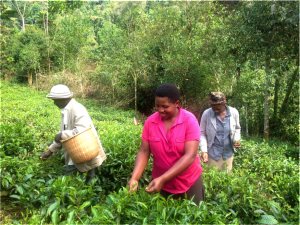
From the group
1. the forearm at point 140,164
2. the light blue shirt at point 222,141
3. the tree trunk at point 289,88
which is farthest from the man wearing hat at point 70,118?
the tree trunk at point 289,88

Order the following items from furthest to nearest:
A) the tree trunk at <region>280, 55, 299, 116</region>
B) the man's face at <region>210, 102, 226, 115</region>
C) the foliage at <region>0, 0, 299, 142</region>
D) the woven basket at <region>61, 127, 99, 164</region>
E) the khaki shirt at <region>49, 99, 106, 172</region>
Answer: the tree trunk at <region>280, 55, 299, 116</region> → the foliage at <region>0, 0, 299, 142</region> → the man's face at <region>210, 102, 226, 115</region> → the khaki shirt at <region>49, 99, 106, 172</region> → the woven basket at <region>61, 127, 99, 164</region>

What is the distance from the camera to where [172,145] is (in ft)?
6.82

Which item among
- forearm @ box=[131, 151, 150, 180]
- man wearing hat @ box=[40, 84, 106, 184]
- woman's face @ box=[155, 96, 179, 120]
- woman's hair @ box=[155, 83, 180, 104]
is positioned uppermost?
woman's hair @ box=[155, 83, 180, 104]

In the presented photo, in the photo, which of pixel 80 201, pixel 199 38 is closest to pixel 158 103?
pixel 80 201

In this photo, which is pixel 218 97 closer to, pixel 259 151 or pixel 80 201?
pixel 80 201

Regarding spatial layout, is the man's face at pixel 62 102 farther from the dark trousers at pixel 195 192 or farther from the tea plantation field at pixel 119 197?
the dark trousers at pixel 195 192

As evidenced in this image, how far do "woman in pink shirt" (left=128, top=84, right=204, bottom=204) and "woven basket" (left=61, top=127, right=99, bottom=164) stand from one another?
2.50ft

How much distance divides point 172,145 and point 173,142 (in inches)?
1.2

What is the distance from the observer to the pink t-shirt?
6.81 ft

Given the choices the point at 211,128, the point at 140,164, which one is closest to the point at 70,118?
the point at 140,164

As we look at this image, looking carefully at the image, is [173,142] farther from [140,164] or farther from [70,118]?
[70,118]

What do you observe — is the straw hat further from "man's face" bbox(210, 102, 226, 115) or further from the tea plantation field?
"man's face" bbox(210, 102, 226, 115)

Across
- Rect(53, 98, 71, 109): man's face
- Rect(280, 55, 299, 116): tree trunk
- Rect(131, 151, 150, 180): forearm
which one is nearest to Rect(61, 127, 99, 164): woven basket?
Rect(53, 98, 71, 109): man's face

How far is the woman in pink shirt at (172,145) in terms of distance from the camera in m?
2.00
